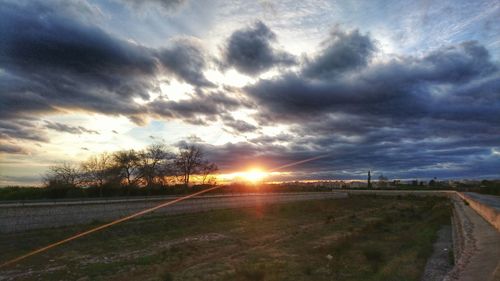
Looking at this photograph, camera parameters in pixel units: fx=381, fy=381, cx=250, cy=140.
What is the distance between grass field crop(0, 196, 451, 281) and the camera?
1353cm

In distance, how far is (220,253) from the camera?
18094 mm

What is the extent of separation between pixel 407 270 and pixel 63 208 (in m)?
20.1

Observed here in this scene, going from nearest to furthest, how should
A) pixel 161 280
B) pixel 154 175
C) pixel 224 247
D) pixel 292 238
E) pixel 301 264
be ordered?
pixel 161 280 < pixel 301 264 < pixel 224 247 < pixel 292 238 < pixel 154 175

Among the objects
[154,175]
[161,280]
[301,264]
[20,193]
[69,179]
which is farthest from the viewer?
[154,175]

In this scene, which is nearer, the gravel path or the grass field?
the gravel path

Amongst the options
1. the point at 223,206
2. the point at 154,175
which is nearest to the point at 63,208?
the point at 223,206

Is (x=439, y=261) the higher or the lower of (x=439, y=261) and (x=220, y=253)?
the higher

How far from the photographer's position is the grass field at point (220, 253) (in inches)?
533

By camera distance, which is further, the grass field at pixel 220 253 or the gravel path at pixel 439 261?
the grass field at pixel 220 253

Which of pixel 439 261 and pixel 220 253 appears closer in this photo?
pixel 439 261

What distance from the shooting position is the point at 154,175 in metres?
69.1

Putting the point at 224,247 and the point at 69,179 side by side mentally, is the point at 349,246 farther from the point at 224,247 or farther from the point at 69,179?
the point at 69,179

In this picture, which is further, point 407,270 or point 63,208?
point 63,208

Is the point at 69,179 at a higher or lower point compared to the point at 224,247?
higher
